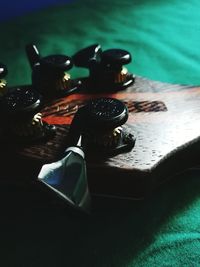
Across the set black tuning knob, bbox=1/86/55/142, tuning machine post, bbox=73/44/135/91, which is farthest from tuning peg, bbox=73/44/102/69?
black tuning knob, bbox=1/86/55/142

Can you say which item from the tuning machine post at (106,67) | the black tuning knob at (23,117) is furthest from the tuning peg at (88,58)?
the black tuning knob at (23,117)

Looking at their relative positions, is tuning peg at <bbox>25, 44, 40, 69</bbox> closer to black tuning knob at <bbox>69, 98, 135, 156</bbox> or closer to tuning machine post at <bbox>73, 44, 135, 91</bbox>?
tuning machine post at <bbox>73, 44, 135, 91</bbox>

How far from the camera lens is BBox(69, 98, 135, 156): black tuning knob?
17.2 inches

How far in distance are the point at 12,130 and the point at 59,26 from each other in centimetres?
58

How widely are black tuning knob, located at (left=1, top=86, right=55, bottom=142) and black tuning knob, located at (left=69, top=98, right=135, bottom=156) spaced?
0.05 metres

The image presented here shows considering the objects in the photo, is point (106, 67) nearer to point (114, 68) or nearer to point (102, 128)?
point (114, 68)

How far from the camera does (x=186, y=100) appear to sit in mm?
567

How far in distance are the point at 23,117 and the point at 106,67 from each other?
182 millimetres

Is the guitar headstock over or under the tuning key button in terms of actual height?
under

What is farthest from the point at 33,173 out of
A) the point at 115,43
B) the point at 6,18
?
the point at 6,18

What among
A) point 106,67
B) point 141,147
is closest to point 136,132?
point 141,147

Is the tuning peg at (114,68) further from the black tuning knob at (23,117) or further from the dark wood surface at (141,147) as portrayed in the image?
the black tuning knob at (23,117)

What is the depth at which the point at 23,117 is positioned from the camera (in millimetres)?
464

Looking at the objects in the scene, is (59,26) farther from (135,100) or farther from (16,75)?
(135,100)
